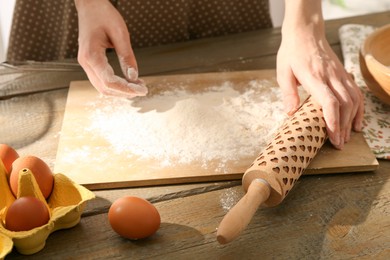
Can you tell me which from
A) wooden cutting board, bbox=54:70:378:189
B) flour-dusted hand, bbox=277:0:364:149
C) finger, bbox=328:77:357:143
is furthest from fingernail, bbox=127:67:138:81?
finger, bbox=328:77:357:143

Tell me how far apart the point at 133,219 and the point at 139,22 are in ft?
2.83

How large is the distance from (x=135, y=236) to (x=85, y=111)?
457 mm

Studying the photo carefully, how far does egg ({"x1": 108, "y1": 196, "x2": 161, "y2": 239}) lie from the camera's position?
37.4 inches

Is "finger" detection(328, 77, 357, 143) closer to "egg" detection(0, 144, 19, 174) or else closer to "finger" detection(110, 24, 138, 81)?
"finger" detection(110, 24, 138, 81)

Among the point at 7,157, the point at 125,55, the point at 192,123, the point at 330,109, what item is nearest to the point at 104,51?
the point at 125,55

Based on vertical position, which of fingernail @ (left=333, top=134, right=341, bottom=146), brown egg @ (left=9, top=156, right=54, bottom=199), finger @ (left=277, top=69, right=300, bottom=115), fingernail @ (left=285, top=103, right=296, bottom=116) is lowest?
fingernail @ (left=333, top=134, right=341, bottom=146)

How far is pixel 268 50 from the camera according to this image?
5.42ft

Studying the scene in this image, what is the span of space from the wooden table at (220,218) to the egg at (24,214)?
65 mm

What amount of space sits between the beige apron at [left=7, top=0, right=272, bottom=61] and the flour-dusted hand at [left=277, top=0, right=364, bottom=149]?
0.35m

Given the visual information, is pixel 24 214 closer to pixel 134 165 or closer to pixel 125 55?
pixel 134 165

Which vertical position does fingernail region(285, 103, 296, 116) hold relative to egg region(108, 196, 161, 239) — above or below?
below

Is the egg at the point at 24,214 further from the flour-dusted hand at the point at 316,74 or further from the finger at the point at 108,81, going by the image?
the flour-dusted hand at the point at 316,74

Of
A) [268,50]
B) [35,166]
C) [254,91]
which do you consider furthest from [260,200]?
[268,50]

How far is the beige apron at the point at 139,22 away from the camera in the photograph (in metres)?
1.64
